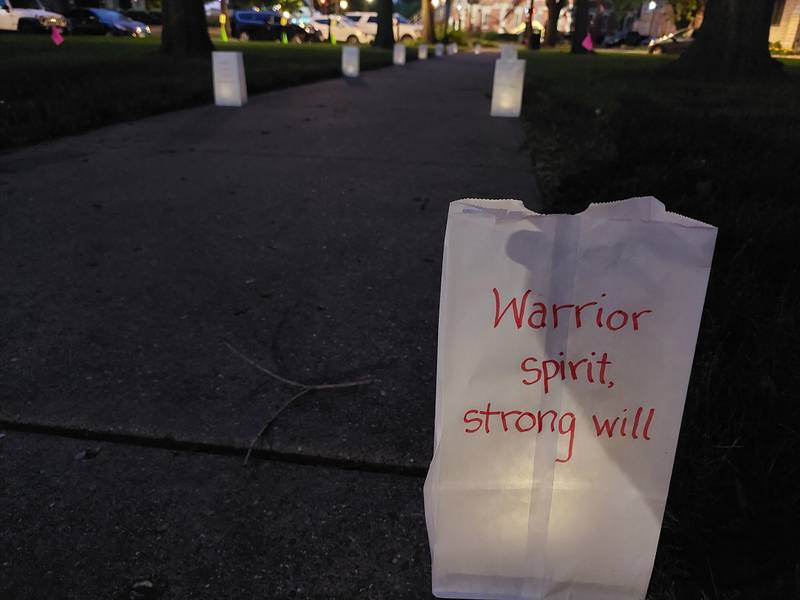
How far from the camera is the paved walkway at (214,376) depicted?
1388 mm

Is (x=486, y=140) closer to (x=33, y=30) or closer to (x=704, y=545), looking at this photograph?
(x=704, y=545)

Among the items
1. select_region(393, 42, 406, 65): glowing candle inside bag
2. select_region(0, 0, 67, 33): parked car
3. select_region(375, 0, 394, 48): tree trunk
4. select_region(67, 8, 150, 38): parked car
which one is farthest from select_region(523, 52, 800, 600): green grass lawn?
select_region(67, 8, 150, 38): parked car

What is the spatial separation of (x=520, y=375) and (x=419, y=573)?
561 millimetres

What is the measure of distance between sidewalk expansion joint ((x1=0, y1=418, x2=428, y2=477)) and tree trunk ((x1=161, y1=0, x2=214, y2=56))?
1416 centimetres

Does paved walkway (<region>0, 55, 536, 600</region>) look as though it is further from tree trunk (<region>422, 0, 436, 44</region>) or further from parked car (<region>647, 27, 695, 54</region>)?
tree trunk (<region>422, 0, 436, 44</region>)

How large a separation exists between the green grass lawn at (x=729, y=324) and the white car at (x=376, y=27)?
2881 cm

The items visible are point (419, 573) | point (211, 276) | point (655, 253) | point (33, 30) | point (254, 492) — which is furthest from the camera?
point (33, 30)

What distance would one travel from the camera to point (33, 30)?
24750mm

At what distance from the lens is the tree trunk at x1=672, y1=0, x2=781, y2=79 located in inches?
433

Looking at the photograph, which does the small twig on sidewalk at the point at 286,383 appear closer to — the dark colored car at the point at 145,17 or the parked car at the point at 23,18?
the parked car at the point at 23,18

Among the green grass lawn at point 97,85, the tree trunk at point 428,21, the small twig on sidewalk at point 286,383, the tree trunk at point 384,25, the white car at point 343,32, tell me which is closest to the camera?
the small twig on sidewalk at point 286,383

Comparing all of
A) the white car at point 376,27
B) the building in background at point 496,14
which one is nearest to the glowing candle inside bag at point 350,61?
the white car at point 376,27

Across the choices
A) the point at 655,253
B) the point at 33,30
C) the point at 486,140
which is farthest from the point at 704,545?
the point at 33,30

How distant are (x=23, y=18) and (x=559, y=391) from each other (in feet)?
98.8
